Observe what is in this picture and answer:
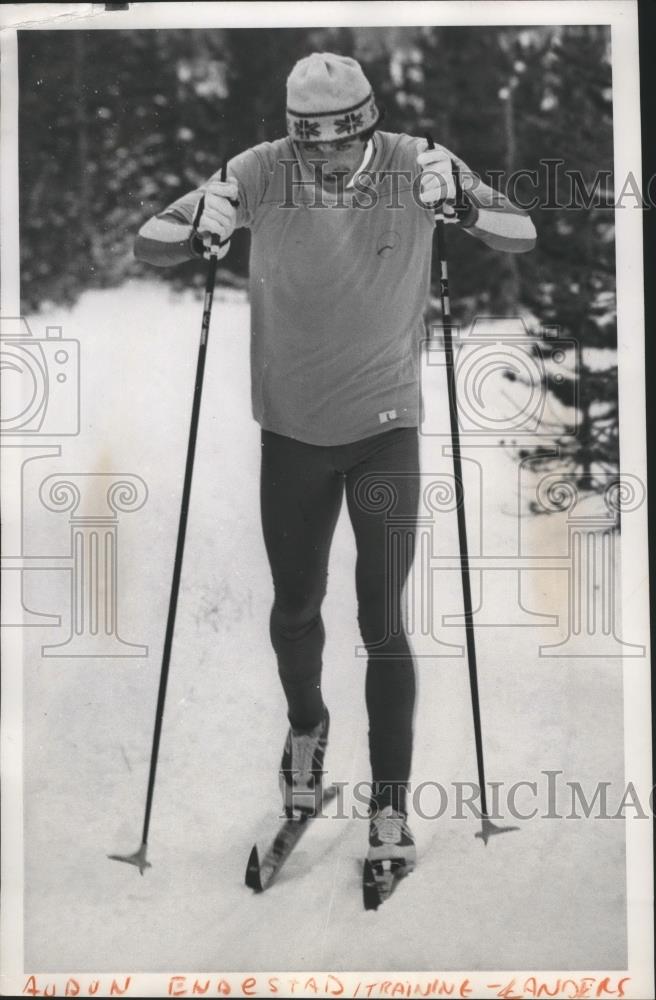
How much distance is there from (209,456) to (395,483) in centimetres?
32

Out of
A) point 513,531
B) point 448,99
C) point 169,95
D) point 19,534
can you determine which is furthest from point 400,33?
point 19,534

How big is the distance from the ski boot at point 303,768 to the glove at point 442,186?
0.88m

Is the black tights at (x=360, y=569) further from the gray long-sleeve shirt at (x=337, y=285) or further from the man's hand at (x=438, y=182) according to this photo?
the man's hand at (x=438, y=182)

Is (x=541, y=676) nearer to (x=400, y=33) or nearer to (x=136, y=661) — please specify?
(x=136, y=661)

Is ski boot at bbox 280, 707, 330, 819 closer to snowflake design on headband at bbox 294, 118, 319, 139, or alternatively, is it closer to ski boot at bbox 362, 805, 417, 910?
ski boot at bbox 362, 805, 417, 910

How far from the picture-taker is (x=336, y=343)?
1.61 metres

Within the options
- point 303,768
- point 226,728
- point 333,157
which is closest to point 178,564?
point 226,728

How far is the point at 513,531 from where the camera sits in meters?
1.66

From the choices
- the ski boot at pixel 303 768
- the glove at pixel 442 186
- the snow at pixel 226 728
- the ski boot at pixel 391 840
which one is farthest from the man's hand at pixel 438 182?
the ski boot at pixel 391 840

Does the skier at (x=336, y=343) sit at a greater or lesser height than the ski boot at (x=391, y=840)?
greater

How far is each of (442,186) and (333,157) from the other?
0.19 m

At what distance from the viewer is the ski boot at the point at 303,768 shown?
1.63m

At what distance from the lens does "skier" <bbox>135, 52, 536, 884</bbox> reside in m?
1.61

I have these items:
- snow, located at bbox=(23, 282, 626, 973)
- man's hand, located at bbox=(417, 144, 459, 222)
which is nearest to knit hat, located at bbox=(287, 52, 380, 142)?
man's hand, located at bbox=(417, 144, 459, 222)
